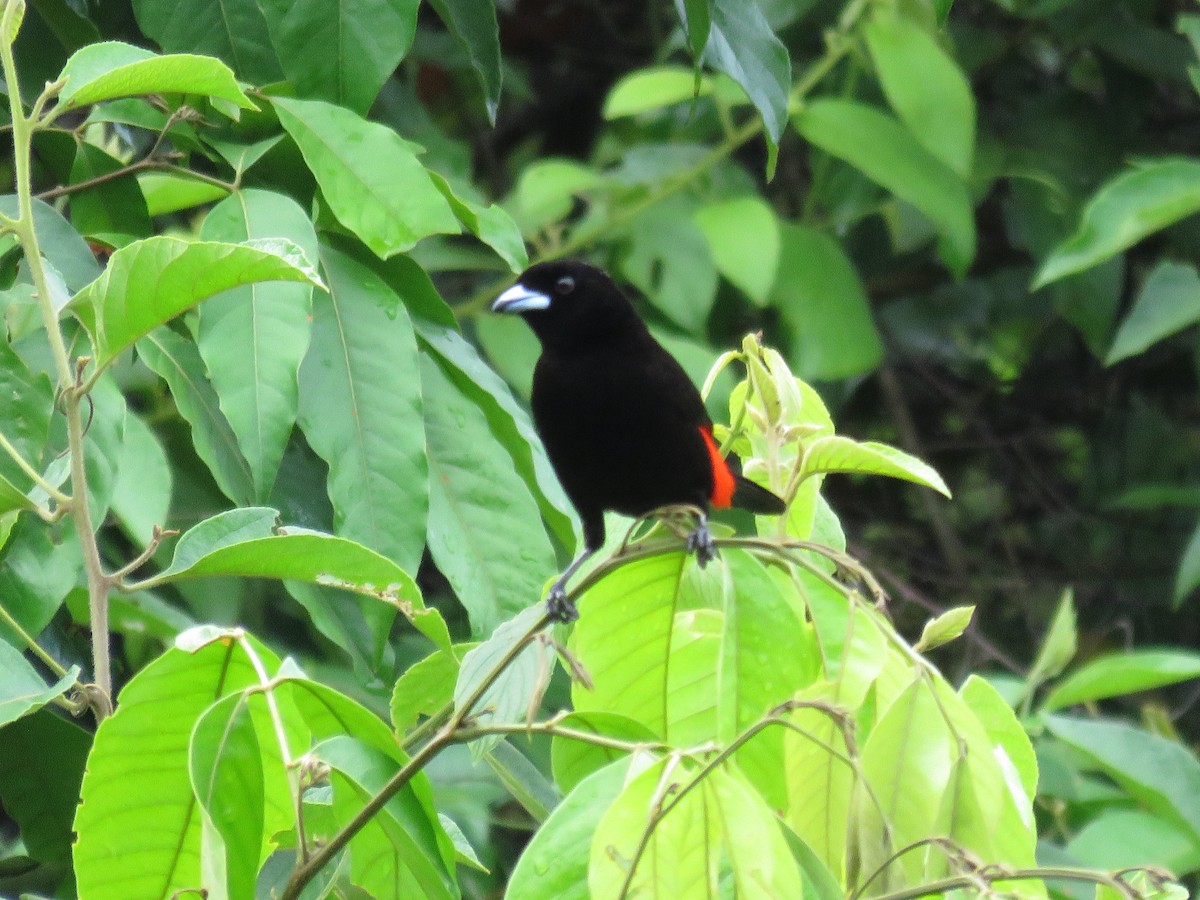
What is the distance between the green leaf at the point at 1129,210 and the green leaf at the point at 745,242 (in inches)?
27.3

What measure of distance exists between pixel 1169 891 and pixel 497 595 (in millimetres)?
840

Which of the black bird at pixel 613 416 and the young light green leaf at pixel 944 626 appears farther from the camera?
the black bird at pixel 613 416

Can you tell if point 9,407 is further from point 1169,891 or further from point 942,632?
point 1169,891

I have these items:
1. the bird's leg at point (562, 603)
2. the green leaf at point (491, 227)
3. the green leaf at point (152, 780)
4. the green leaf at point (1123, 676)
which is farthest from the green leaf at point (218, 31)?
the green leaf at point (1123, 676)

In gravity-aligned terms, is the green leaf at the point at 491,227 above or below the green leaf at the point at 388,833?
above

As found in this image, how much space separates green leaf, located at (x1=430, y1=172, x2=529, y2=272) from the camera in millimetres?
2070

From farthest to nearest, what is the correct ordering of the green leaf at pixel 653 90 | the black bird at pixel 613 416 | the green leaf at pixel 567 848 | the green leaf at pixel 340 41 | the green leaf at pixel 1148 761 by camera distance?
1. the green leaf at pixel 653 90
2. the green leaf at pixel 1148 761
3. the black bird at pixel 613 416
4. the green leaf at pixel 340 41
5. the green leaf at pixel 567 848

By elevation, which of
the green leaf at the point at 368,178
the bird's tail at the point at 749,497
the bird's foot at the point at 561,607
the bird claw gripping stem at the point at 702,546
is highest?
the green leaf at the point at 368,178

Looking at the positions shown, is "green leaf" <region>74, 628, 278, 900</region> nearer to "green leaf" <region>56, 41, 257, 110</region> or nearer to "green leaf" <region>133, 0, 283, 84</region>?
"green leaf" <region>56, 41, 257, 110</region>

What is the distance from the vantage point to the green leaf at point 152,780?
4.32 feet

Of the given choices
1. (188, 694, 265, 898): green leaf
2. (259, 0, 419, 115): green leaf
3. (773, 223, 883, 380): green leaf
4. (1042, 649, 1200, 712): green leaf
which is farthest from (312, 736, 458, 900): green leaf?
(773, 223, 883, 380): green leaf

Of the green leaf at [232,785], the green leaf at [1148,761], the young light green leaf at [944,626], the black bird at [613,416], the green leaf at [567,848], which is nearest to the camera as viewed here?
the green leaf at [232,785]

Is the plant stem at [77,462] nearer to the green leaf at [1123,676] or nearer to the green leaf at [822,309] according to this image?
the green leaf at [1123,676]

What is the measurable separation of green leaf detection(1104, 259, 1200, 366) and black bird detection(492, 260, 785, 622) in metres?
1.51
